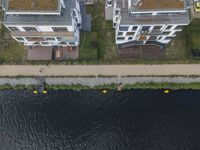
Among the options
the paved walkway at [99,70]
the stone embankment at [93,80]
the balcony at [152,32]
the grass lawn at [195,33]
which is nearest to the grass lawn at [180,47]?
the grass lawn at [195,33]

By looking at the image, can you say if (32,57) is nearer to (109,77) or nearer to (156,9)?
(109,77)

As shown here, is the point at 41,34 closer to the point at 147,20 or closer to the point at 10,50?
the point at 10,50

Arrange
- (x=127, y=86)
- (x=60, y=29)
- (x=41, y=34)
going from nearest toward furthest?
1. (x=60, y=29)
2. (x=41, y=34)
3. (x=127, y=86)

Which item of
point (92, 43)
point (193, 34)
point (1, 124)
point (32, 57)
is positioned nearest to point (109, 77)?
point (92, 43)

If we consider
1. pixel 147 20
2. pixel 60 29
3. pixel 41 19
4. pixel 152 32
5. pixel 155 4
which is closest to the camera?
pixel 155 4

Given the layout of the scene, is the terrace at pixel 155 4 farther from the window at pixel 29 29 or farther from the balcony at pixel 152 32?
the window at pixel 29 29

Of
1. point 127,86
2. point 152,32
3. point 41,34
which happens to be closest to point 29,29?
point 41,34

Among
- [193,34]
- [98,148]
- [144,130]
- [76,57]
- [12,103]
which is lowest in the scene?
[98,148]
